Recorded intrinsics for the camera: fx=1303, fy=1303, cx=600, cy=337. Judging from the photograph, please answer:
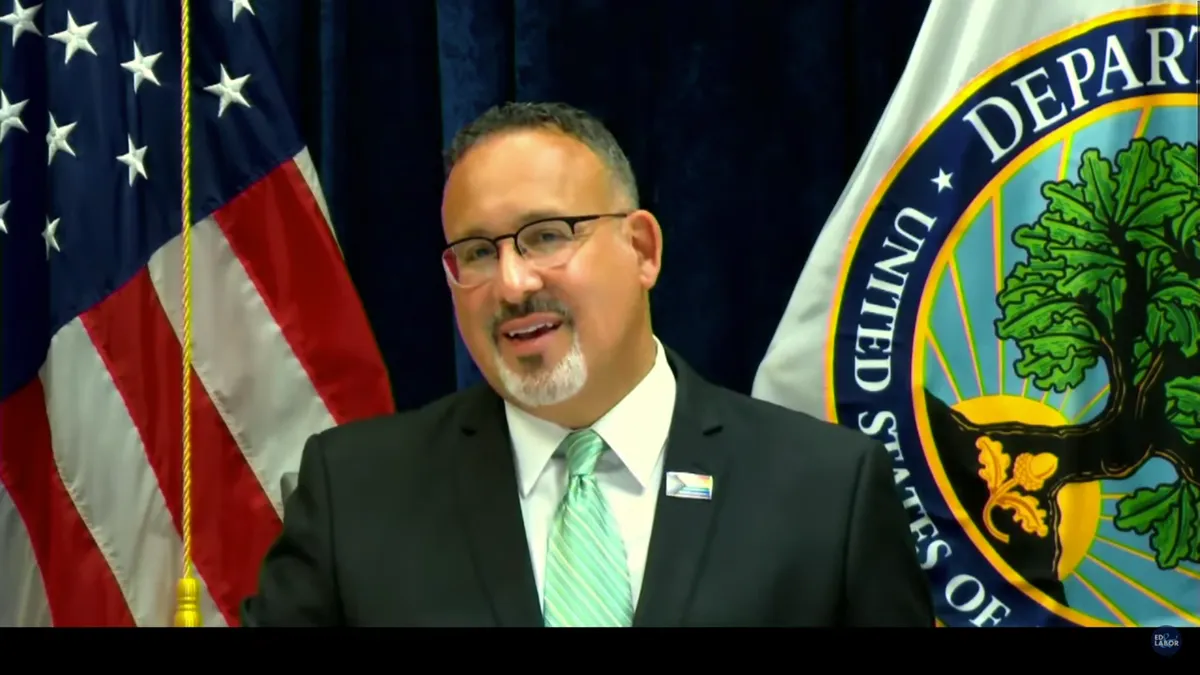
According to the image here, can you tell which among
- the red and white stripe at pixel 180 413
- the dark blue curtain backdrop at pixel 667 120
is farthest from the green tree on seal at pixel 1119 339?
the red and white stripe at pixel 180 413

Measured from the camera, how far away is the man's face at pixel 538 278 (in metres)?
1.79

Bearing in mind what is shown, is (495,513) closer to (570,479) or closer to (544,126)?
(570,479)

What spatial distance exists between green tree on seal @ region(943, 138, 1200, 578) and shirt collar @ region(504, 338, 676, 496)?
32.6 inches

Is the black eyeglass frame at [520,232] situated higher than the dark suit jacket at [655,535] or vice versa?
the black eyeglass frame at [520,232]

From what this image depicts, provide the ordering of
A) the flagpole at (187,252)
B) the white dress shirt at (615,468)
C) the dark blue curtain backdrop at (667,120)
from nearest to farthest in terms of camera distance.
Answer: the white dress shirt at (615,468) → the flagpole at (187,252) → the dark blue curtain backdrop at (667,120)

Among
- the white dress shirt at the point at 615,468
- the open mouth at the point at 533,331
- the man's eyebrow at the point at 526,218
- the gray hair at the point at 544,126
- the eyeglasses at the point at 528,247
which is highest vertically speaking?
the gray hair at the point at 544,126

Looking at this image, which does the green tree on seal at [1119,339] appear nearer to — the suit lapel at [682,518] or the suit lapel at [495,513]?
the suit lapel at [682,518]

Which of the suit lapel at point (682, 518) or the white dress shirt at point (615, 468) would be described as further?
the white dress shirt at point (615, 468)

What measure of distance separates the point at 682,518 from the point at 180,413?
112 centimetres

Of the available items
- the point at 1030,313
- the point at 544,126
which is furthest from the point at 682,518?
the point at 1030,313

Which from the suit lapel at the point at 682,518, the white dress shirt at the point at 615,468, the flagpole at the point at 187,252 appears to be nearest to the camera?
the suit lapel at the point at 682,518

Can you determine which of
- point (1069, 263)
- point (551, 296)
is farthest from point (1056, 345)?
point (551, 296)

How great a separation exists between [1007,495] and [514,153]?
3.84 ft

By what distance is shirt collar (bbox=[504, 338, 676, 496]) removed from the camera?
5.94 feet
